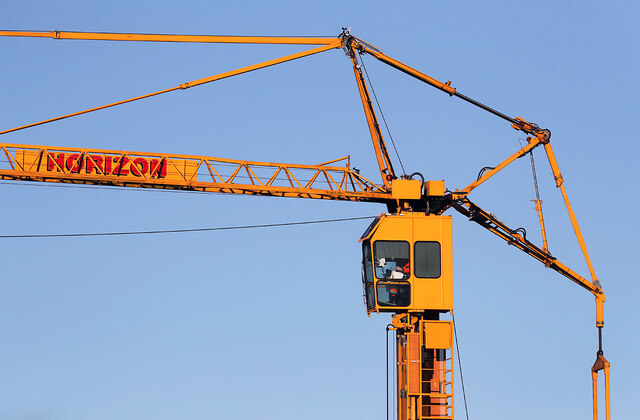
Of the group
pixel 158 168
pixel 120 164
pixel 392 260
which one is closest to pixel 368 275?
pixel 392 260

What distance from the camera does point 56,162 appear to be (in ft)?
188

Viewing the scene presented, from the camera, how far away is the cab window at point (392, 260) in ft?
186

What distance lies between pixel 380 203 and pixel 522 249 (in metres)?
8.63

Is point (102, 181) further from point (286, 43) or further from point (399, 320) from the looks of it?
point (399, 320)

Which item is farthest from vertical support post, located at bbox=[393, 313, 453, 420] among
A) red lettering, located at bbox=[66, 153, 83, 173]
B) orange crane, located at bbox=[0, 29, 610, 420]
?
red lettering, located at bbox=[66, 153, 83, 173]

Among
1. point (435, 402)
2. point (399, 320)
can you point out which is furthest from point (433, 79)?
point (435, 402)

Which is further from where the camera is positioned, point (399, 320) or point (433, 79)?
point (433, 79)

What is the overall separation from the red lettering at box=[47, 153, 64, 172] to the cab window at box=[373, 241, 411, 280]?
17.1 m

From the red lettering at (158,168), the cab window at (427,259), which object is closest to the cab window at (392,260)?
the cab window at (427,259)

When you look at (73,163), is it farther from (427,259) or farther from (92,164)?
(427,259)

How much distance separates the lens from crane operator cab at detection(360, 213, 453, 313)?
56625 mm

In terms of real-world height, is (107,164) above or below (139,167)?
above

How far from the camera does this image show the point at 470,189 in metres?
60.0

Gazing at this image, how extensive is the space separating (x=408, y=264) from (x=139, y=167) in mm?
15209
